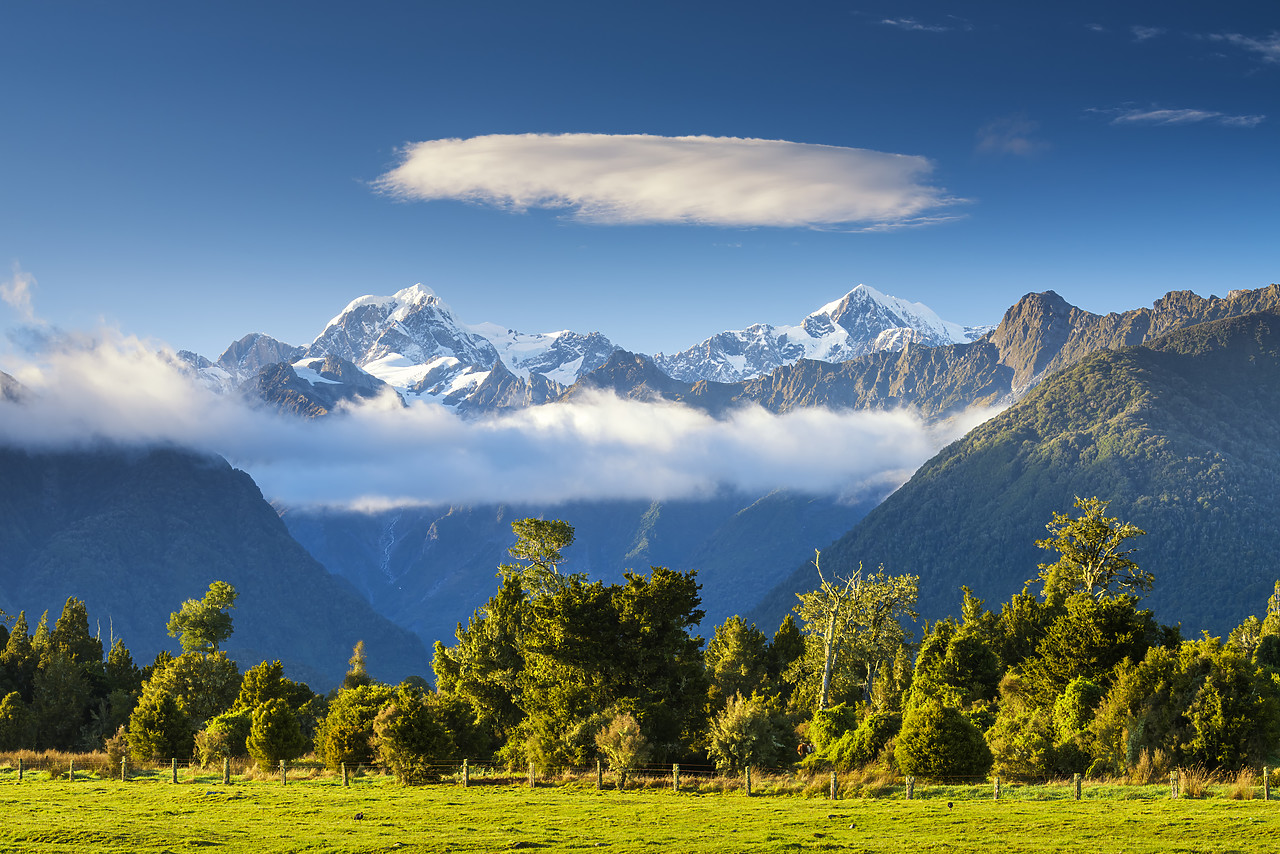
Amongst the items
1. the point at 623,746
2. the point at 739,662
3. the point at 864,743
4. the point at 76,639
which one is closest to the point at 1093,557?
the point at 739,662

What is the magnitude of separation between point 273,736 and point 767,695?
163 ft

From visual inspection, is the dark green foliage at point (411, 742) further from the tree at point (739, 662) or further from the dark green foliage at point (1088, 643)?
the tree at point (739, 662)

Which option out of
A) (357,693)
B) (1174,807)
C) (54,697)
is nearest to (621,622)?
(357,693)

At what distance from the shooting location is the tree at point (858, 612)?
9088 cm

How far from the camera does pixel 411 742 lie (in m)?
61.6

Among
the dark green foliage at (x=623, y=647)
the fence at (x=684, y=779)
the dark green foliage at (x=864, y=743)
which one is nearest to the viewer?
the fence at (x=684, y=779)

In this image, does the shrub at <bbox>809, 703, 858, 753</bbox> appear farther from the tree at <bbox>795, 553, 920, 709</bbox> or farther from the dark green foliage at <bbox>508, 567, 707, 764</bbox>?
the tree at <bbox>795, 553, 920, 709</bbox>

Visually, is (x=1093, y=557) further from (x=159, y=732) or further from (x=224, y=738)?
(x=159, y=732)

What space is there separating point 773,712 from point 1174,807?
30.4m

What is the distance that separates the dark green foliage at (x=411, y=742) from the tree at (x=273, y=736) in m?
11.0

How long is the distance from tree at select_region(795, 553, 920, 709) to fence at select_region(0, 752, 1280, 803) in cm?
2933

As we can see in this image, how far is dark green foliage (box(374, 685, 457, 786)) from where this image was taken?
6144 centimetres

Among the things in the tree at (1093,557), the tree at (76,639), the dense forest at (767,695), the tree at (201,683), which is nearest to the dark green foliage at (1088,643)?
the dense forest at (767,695)

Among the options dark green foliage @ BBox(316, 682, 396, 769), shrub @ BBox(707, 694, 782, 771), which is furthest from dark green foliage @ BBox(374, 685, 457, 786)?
shrub @ BBox(707, 694, 782, 771)
